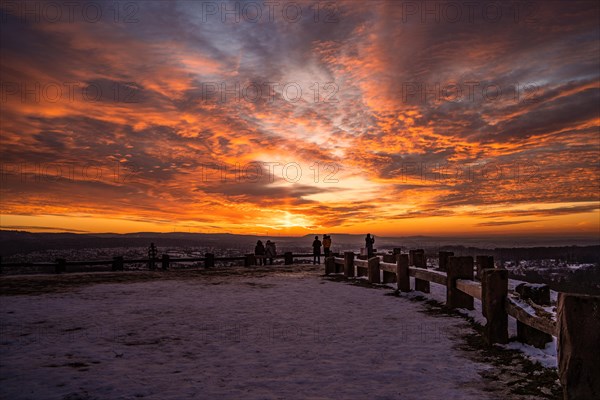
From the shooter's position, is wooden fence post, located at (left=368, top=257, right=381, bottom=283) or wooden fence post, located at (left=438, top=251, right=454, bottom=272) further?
wooden fence post, located at (left=438, top=251, right=454, bottom=272)

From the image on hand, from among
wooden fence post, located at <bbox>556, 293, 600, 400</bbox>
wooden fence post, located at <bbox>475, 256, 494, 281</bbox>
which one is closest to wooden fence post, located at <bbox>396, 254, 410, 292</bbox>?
wooden fence post, located at <bbox>475, 256, 494, 281</bbox>

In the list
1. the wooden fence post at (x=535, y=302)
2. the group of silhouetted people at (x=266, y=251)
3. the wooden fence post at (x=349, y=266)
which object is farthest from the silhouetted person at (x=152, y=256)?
the wooden fence post at (x=535, y=302)

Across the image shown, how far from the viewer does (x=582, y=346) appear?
3.69 meters

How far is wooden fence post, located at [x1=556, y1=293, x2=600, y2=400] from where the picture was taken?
145 inches

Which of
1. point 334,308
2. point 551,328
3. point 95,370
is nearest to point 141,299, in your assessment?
point 334,308

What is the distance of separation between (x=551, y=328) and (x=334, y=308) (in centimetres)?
570

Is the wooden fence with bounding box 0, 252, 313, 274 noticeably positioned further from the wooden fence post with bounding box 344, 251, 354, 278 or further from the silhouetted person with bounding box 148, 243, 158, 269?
the wooden fence post with bounding box 344, 251, 354, 278

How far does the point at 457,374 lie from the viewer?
519 cm

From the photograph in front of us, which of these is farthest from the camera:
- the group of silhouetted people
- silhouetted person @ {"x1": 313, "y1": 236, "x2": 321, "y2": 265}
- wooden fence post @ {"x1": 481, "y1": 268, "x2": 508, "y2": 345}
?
silhouetted person @ {"x1": 313, "y1": 236, "x2": 321, "y2": 265}

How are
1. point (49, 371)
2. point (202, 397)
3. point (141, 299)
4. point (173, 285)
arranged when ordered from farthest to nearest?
1. point (173, 285)
2. point (141, 299)
3. point (49, 371)
4. point (202, 397)

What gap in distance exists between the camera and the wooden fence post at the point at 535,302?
6004 millimetres

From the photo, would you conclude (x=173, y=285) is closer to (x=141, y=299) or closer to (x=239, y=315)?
(x=141, y=299)

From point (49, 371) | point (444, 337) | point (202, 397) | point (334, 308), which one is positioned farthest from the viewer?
point (334, 308)

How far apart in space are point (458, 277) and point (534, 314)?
3209 mm
